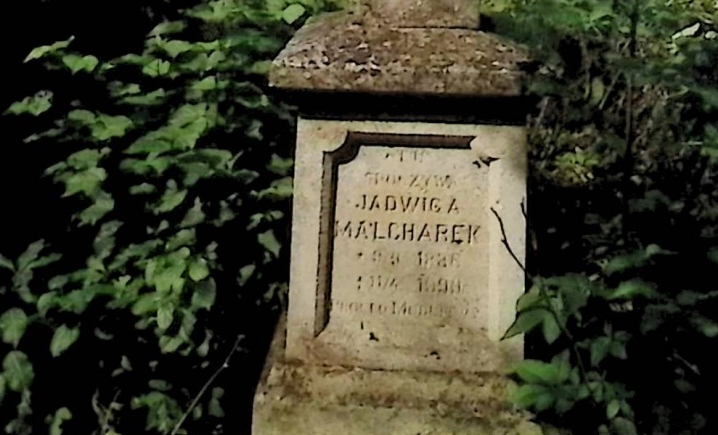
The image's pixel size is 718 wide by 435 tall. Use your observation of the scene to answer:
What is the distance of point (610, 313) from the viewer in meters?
3.41

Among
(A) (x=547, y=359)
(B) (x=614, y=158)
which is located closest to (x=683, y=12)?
(B) (x=614, y=158)

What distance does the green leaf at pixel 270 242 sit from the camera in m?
3.88

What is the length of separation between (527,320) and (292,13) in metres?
1.66

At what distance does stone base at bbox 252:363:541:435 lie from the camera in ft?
10.9

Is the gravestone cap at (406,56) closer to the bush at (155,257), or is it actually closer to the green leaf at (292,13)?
the bush at (155,257)

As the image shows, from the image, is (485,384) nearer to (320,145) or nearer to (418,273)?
(418,273)

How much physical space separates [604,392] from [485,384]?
0.33m

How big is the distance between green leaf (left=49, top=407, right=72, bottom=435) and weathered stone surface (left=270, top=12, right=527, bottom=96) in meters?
1.34

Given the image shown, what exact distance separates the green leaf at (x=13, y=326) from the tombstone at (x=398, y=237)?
0.75 metres

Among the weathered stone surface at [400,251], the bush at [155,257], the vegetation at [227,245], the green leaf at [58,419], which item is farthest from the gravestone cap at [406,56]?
the green leaf at [58,419]

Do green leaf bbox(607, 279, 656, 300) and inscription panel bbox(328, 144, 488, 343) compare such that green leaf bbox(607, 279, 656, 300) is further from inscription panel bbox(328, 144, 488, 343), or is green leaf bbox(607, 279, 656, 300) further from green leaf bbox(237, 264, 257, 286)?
green leaf bbox(237, 264, 257, 286)

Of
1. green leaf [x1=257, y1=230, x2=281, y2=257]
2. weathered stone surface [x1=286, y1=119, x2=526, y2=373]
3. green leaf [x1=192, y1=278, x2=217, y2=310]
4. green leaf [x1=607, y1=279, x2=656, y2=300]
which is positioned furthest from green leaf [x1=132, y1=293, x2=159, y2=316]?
→ green leaf [x1=607, y1=279, x2=656, y2=300]

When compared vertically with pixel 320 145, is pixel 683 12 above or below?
below

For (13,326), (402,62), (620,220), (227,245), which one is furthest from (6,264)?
(620,220)
